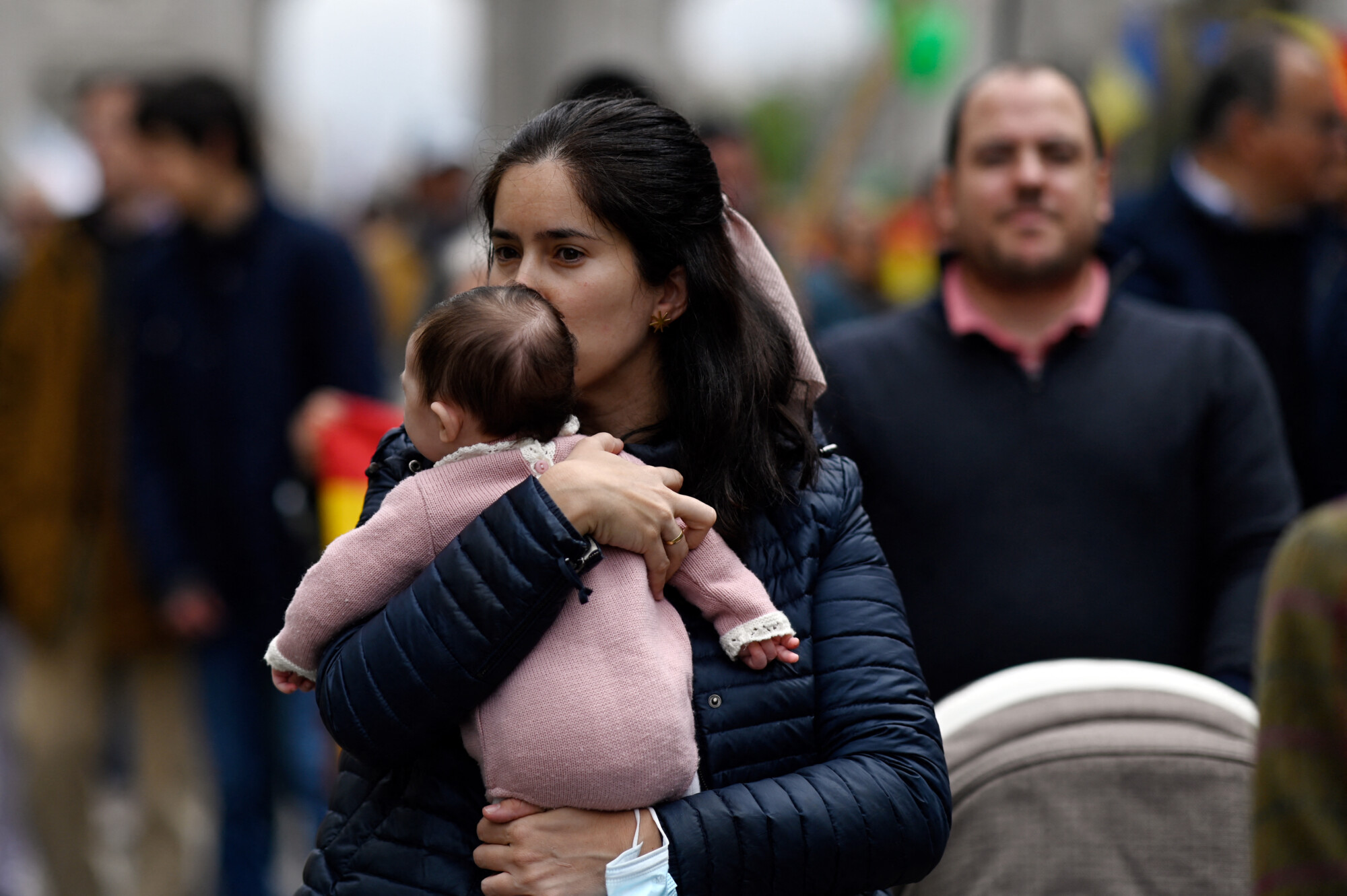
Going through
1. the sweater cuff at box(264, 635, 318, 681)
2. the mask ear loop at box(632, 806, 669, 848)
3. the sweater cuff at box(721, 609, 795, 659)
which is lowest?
the mask ear loop at box(632, 806, 669, 848)

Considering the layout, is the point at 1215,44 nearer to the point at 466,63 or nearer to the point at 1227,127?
the point at 1227,127

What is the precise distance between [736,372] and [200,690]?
3835mm

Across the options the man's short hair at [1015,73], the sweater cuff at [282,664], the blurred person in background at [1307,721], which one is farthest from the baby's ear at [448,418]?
the man's short hair at [1015,73]

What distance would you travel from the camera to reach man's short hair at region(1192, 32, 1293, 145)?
5.24 m

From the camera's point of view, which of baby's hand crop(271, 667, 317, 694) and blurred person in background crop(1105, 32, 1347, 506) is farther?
blurred person in background crop(1105, 32, 1347, 506)

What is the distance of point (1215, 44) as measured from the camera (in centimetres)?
778

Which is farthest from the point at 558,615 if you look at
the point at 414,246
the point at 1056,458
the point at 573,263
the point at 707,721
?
the point at 414,246

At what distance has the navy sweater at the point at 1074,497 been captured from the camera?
3562 millimetres

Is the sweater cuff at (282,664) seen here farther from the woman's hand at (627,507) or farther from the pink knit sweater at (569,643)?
the woman's hand at (627,507)

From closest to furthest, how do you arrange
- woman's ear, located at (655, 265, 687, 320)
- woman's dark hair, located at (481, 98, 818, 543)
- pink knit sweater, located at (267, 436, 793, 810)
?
pink knit sweater, located at (267, 436, 793, 810)
woman's dark hair, located at (481, 98, 818, 543)
woman's ear, located at (655, 265, 687, 320)

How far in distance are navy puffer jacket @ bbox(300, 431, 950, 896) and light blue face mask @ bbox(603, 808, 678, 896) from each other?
2cm

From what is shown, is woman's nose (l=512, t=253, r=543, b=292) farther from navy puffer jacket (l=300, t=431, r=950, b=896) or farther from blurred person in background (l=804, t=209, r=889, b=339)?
blurred person in background (l=804, t=209, r=889, b=339)

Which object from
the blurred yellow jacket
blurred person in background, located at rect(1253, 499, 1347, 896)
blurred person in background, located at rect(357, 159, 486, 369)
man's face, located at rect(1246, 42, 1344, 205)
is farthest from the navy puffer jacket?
blurred person in background, located at rect(357, 159, 486, 369)

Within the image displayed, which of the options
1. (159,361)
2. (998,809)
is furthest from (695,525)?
(159,361)
